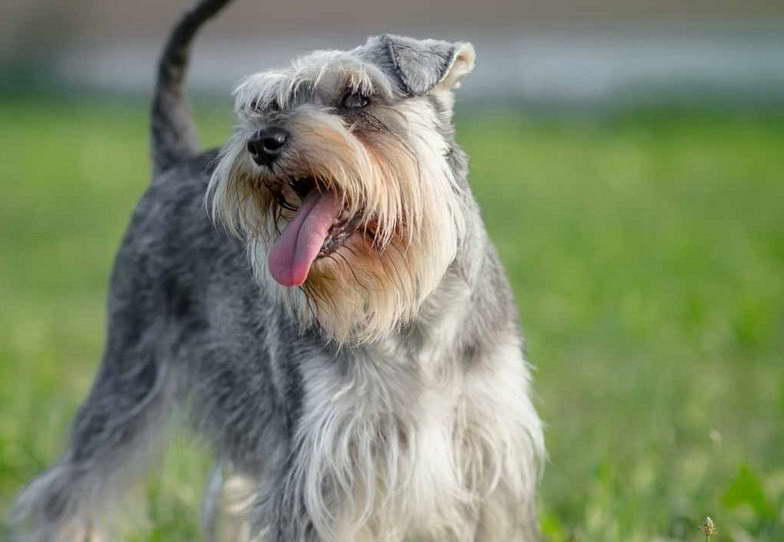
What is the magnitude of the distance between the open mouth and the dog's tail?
6.23 ft

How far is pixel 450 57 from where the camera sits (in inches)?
172

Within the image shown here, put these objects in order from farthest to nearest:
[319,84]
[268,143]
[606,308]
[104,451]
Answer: [606,308], [104,451], [319,84], [268,143]

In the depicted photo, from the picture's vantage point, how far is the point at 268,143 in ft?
12.8

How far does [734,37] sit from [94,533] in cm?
2061

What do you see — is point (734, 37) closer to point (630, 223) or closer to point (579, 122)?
point (579, 122)

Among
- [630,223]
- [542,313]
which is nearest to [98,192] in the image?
[630,223]

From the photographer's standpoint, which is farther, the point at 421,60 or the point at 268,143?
the point at 421,60

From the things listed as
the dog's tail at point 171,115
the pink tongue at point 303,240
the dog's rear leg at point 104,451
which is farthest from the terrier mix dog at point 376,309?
the dog's tail at point 171,115

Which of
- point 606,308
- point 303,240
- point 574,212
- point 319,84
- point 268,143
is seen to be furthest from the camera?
point 574,212

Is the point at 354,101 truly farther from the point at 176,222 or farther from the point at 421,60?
the point at 176,222

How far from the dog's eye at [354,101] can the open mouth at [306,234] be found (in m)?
0.31

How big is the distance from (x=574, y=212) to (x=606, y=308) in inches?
169

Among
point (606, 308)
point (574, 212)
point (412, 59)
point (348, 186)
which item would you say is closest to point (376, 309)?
A: point (348, 186)

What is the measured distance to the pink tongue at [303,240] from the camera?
13.3ft
